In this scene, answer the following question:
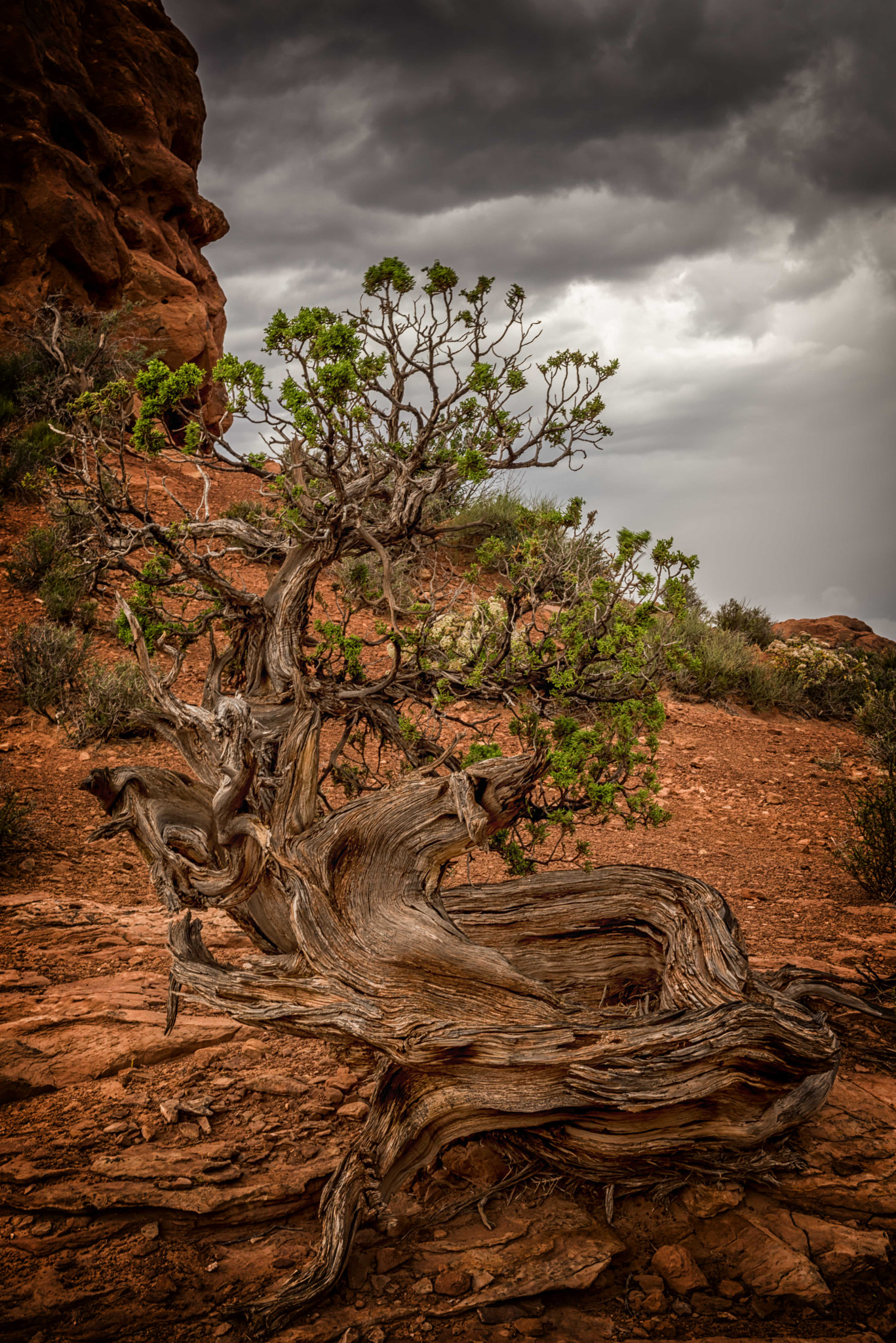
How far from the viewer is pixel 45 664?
26.8 ft

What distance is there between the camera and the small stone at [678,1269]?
2502 mm

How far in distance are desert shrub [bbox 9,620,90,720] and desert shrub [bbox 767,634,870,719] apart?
1194cm

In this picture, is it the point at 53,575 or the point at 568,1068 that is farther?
the point at 53,575

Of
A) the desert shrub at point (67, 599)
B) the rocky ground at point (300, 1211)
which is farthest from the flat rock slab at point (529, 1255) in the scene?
the desert shrub at point (67, 599)

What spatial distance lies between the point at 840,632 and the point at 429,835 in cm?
2071

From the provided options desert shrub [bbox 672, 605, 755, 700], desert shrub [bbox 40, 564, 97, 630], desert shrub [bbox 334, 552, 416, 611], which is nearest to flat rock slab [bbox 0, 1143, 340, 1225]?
desert shrub [bbox 40, 564, 97, 630]

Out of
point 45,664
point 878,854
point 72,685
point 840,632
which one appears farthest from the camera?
point 840,632

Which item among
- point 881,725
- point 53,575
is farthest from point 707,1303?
point 881,725

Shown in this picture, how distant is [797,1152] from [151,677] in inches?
146

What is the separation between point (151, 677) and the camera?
395 centimetres

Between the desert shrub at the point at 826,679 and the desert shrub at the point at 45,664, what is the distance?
39.2 feet

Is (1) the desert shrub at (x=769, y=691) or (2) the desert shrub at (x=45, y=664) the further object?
(1) the desert shrub at (x=769, y=691)

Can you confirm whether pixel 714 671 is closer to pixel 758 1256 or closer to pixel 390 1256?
pixel 758 1256

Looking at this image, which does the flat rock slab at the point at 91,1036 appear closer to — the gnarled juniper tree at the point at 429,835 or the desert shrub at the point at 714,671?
the gnarled juniper tree at the point at 429,835
